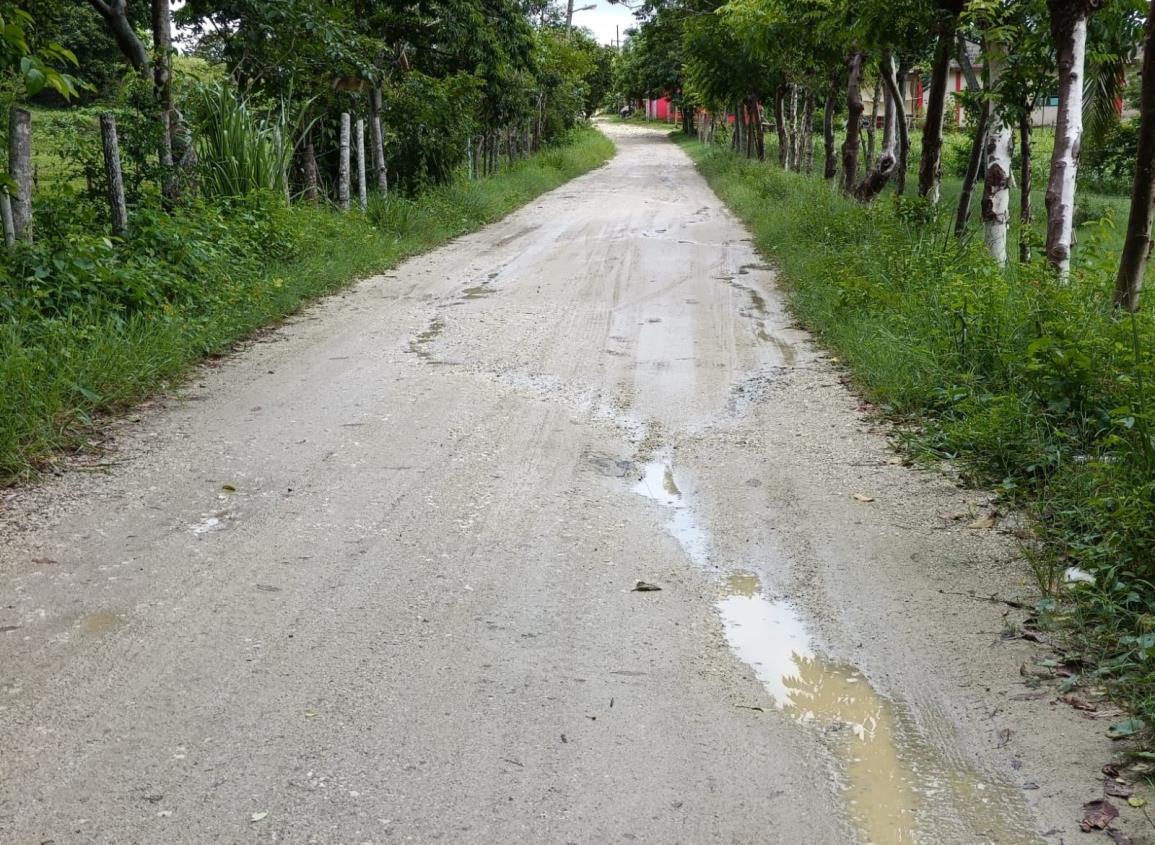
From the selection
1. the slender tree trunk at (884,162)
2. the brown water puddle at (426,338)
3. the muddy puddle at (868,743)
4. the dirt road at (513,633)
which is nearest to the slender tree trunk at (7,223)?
the dirt road at (513,633)

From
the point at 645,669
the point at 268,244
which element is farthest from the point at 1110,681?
the point at 268,244

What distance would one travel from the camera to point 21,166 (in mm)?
7715

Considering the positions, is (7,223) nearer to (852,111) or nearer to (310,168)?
(310,168)

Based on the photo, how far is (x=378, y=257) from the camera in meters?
13.3

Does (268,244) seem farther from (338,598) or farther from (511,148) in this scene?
(511,148)

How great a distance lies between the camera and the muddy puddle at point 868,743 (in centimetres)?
292

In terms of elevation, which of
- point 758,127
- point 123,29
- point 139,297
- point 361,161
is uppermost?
point 123,29

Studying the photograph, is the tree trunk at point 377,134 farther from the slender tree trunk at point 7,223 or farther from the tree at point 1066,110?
the tree at point 1066,110

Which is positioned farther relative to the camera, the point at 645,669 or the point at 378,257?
the point at 378,257

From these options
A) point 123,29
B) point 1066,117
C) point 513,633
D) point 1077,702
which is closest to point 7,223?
point 123,29

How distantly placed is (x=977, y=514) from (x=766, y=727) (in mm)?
2338

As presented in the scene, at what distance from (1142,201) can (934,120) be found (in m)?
6.95

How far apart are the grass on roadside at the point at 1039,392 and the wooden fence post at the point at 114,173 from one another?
20.0 ft

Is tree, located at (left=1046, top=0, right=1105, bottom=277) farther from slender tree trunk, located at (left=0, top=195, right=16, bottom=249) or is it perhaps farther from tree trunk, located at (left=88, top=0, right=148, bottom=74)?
tree trunk, located at (left=88, top=0, right=148, bottom=74)
